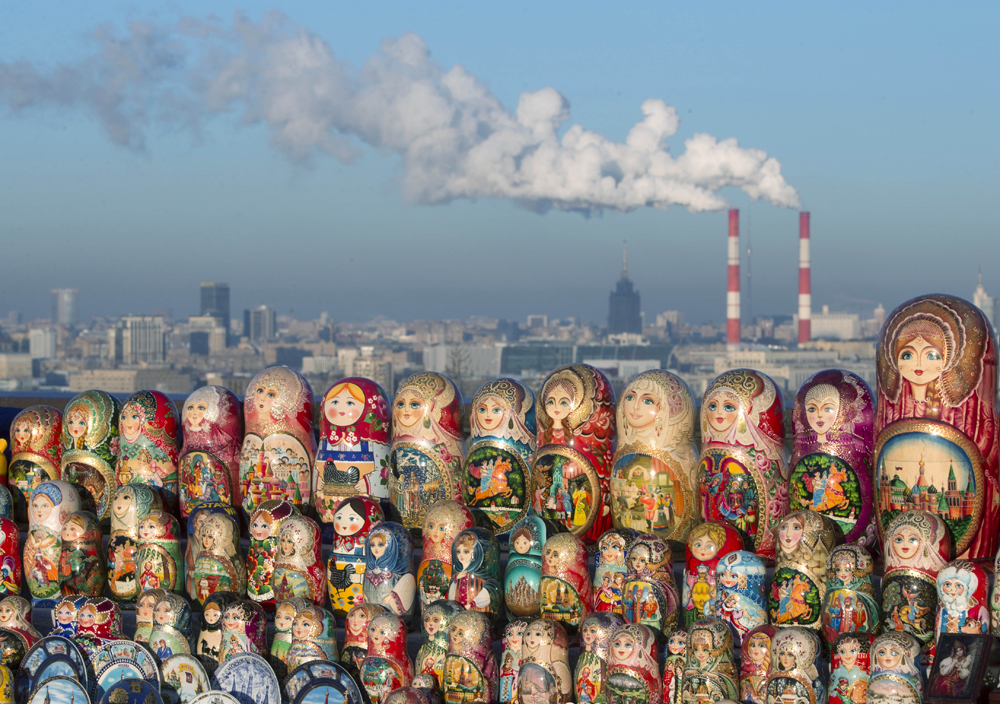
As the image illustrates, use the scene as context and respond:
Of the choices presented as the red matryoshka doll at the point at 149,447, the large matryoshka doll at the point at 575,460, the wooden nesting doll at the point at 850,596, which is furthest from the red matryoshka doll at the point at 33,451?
the wooden nesting doll at the point at 850,596

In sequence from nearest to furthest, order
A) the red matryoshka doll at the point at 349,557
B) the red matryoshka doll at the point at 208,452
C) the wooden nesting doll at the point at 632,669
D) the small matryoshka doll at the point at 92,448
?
the wooden nesting doll at the point at 632,669
the red matryoshka doll at the point at 349,557
the red matryoshka doll at the point at 208,452
the small matryoshka doll at the point at 92,448

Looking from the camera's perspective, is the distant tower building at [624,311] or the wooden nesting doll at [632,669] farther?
the distant tower building at [624,311]

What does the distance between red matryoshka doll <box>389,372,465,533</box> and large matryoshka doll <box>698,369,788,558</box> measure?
185 cm

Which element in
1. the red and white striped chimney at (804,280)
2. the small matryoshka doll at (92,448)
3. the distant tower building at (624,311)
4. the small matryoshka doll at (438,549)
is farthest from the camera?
the distant tower building at (624,311)

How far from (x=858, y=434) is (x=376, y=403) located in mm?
3279

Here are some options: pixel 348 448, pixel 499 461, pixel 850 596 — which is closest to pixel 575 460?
pixel 499 461

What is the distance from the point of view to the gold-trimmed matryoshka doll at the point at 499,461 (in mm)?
7664

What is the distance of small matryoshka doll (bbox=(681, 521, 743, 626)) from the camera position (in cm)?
648

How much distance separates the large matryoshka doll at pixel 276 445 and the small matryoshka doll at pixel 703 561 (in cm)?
290

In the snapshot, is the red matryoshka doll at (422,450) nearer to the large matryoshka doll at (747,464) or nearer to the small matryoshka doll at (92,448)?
the large matryoshka doll at (747,464)

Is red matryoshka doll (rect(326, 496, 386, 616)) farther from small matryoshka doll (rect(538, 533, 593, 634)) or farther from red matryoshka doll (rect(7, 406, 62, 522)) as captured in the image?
red matryoshka doll (rect(7, 406, 62, 522))

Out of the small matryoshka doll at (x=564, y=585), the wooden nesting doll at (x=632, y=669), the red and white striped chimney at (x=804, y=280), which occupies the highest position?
the red and white striped chimney at (x=804, y=280)

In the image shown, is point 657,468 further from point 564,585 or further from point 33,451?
point 33,451

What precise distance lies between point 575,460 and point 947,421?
2.38m
